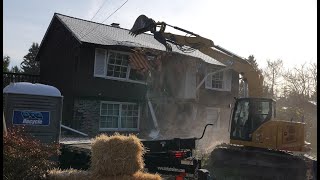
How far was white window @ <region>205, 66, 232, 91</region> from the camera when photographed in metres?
26.0

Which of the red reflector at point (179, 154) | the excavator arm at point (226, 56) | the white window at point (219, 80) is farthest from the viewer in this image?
the white window at point (219, 80)

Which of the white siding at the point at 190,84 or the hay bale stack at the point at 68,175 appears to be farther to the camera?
the white siding at the point at 190,84

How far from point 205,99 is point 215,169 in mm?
12251

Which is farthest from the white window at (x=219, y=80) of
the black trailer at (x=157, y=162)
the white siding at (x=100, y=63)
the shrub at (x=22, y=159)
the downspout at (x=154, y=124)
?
the shrub at (x=22, y=159)

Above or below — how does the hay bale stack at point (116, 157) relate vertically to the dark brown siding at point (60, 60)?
below

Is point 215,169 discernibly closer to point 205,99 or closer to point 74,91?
point 74,91

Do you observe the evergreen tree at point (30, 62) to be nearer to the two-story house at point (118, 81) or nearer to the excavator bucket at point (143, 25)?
the two-story house at point (118, 81)

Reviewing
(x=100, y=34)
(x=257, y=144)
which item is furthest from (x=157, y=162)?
(x=100, y=34)

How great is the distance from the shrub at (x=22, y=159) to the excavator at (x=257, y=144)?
6.79 meters

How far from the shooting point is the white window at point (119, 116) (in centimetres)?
2114

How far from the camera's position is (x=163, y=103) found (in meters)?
22.3

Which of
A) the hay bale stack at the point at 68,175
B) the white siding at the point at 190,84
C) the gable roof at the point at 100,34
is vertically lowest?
the hay bale stack at the point at 68,175

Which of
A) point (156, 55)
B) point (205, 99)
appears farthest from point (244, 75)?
point (205, 99)

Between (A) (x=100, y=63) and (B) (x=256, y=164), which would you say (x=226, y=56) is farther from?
(A) (x=100, y=63)
